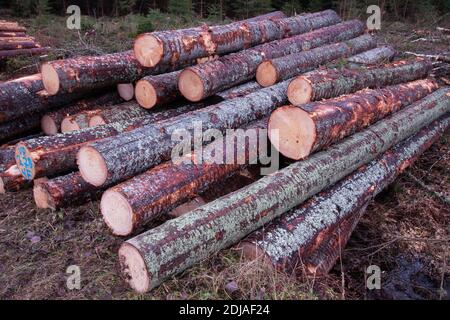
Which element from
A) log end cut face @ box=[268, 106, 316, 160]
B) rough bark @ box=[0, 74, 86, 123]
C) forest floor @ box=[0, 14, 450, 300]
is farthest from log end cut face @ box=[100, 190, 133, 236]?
rough bark @ box=[0, 74, 86, 123]

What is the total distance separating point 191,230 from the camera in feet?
11.3

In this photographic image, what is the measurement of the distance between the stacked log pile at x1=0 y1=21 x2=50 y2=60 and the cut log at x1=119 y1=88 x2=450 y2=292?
6.51 metres

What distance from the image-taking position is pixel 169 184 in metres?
3.99

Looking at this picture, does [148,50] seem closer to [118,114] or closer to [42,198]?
[118,114]

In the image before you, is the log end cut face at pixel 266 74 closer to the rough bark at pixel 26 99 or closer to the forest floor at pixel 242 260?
the forest floor at pixel 242 260

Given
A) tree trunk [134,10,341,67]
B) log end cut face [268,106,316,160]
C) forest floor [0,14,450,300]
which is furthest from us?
tree trunk [134,10,341,67]

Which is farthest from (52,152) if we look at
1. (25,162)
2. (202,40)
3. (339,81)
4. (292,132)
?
(339,81)

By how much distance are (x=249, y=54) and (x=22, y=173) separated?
362cm

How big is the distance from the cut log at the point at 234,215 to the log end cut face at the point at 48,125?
3076 mm

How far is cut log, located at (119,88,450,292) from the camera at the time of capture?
3.26 m

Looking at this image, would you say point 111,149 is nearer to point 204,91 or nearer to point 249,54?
point 204,91

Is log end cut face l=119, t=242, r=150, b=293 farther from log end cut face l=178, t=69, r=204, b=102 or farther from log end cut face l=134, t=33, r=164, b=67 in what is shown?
log end cut face l=134, t=33, r=164, b=67

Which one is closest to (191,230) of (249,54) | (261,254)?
(261,254)

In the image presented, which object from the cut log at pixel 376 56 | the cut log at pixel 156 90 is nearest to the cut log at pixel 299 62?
the cut log at pixel 376 56
